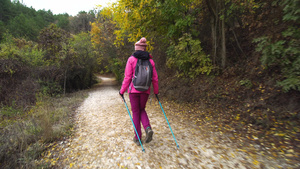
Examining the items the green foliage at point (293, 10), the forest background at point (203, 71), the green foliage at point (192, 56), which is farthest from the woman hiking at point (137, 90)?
the green foliage at point (192, 56)

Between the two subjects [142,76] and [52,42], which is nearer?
[142,76]

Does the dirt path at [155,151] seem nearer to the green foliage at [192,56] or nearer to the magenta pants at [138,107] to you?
the magenta pants at [138,107]

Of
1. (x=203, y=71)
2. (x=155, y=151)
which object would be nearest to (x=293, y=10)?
(x=203, y=71)

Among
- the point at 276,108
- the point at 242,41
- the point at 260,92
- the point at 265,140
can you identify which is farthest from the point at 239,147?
the point at 242,41

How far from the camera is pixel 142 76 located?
2.78 m

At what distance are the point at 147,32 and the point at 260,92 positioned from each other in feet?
17.4

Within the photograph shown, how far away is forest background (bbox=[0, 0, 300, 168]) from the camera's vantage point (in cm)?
333

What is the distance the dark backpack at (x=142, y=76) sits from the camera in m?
2.78

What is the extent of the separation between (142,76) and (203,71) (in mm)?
4684

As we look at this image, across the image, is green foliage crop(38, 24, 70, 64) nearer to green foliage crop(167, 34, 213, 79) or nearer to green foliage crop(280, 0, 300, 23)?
green foliage crop(167, 34, 213, 79)

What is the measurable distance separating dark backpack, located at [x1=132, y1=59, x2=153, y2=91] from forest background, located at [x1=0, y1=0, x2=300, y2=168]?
238 cm

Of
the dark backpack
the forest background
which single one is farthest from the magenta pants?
the forest background

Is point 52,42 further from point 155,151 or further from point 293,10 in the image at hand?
point 293,10

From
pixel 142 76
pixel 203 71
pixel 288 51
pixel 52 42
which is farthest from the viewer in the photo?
pixel 52 42
